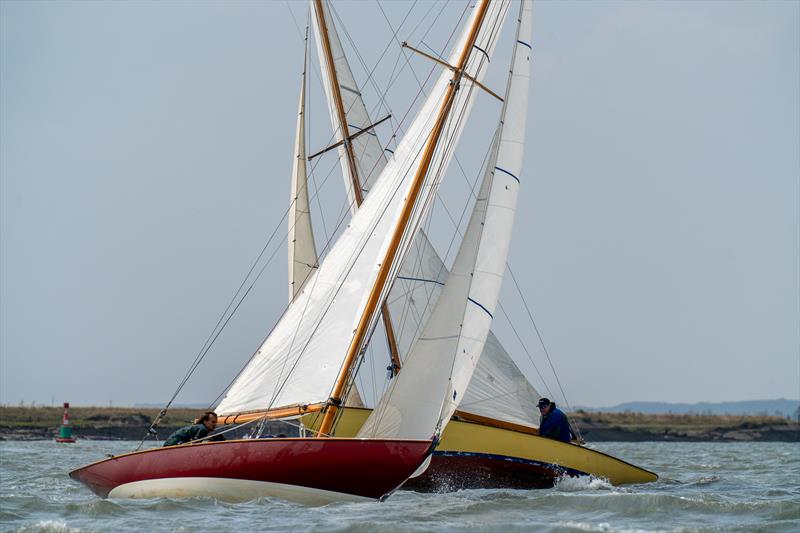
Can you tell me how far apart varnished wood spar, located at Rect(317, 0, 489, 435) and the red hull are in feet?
3.73

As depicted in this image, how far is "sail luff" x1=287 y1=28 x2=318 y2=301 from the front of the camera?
2766cm

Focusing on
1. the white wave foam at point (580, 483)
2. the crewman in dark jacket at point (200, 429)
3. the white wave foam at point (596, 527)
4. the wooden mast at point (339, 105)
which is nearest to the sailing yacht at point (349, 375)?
the crewman in dark jacket at point (200, 429)

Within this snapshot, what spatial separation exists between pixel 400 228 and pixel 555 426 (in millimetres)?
5881

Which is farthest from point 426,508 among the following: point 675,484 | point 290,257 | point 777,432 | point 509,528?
point 777,432

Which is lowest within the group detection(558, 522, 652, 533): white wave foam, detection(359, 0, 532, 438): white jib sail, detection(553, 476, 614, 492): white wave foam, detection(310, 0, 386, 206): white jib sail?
detection(558, 522, 652, 533): white wave foam

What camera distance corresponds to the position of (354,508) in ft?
55.6

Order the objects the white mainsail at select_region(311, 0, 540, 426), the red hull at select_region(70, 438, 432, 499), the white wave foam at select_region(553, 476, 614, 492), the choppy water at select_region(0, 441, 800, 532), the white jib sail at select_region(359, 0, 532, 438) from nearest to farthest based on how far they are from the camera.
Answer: the choppy water at select_region(0, 441, 800, 532), the red hull at select_region(70, 438, 432, 499), the white jib sail at select_region(359, 0, 532, 438), the white wave foam at select_region(553, 476, 614, 492), the white mainsail at select_region(311, 0, 540, 426)

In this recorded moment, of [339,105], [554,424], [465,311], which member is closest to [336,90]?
[339,105]

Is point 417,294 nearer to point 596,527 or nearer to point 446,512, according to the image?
point 446,512

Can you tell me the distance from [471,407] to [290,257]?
7090mm

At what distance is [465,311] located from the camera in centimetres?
1897

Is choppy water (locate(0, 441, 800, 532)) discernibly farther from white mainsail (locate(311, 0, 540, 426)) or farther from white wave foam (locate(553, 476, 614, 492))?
white mainsail (locate(311, 0, 540, 426))

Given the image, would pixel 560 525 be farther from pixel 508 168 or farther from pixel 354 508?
pixel 508 168

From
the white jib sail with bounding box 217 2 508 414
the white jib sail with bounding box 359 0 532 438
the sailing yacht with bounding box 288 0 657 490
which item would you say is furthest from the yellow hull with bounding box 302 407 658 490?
the white jib sail with bounding box 359 0 532 438
